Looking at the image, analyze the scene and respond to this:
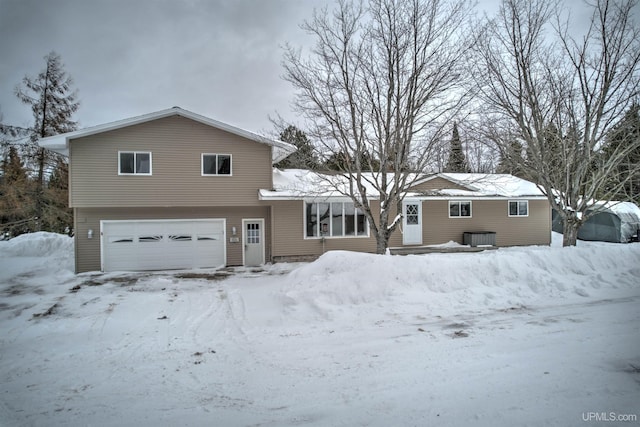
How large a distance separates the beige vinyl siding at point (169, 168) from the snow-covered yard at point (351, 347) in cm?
441

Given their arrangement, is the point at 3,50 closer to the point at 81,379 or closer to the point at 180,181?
the point at 180,181

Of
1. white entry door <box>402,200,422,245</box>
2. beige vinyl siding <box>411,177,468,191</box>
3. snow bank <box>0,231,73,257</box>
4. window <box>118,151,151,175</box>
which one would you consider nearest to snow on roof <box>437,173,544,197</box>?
beige vinyl siding <box>411,177,468,191</box>

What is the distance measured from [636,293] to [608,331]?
3.22 m

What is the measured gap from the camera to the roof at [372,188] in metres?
13.5

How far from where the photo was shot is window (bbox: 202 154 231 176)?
13.8m

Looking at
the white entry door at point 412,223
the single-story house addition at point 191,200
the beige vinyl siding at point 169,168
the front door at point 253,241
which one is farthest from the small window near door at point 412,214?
the front door at point 253,241

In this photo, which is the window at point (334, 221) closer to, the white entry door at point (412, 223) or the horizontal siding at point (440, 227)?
the horizontal siding at point (440, 227)

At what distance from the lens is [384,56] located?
9812 millimetres

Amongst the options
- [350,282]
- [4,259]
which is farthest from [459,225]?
[4,259]

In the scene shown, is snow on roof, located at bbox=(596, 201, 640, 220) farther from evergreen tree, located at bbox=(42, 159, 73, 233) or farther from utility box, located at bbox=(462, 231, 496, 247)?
evergreen tree, located at bbox=(42, 159, 73, 233)

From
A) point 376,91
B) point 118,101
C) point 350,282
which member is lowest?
point 350,282

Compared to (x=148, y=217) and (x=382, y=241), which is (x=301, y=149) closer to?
(x=382, y=241)

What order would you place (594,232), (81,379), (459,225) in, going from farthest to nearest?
(594,232) < (459,225) < (81,379)

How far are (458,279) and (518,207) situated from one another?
1236 centimetres
